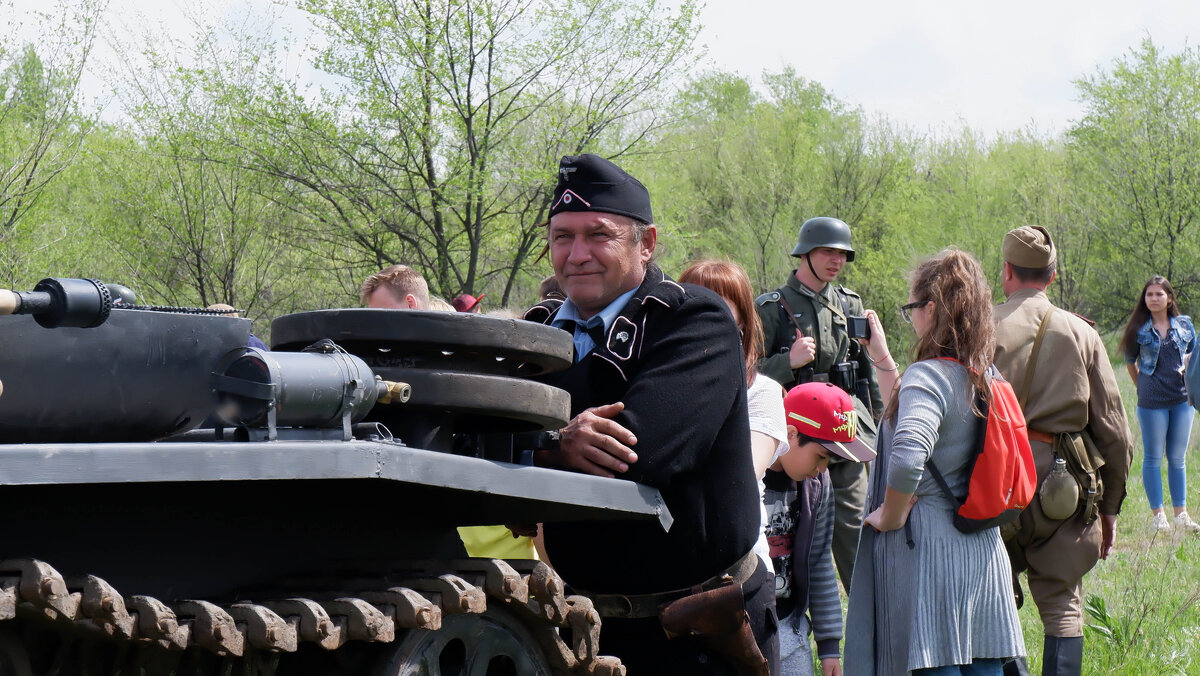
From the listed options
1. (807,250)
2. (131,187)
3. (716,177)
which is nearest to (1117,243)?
(716,177)

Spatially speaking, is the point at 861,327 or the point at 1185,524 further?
the point at 1185,524

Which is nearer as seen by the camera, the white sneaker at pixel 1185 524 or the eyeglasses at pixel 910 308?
the eyeglasses at pixel 910 308

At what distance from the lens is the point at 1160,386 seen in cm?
1145

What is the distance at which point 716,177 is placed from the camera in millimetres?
37938

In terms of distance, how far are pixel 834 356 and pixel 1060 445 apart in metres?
2.02

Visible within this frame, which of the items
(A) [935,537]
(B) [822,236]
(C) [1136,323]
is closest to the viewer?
(A) [935,537]

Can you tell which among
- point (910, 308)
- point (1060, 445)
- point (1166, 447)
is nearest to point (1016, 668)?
point (1060, 445)

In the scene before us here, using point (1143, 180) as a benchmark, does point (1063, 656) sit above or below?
below

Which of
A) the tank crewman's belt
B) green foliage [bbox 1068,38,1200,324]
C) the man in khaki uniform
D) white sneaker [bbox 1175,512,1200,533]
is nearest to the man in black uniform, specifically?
the tank crewman's belt

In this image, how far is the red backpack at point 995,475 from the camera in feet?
15.9

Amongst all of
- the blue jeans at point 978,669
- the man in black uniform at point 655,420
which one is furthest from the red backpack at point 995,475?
the man in black uniform at point 655,420

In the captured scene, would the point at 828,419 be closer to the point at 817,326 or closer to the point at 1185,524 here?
the point at 817,326

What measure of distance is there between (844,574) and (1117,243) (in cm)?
2923

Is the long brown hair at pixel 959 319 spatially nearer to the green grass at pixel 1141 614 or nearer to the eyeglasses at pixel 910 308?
the eyeglasses at pixel 910 308
